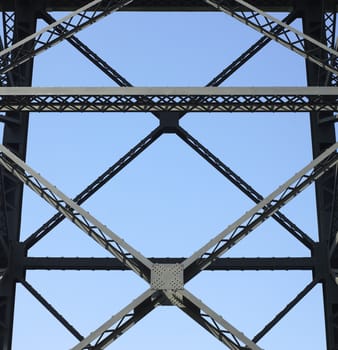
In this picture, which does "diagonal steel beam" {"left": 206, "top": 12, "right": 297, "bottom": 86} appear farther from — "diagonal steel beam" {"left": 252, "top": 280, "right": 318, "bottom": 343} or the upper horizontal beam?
"diagonal steel beam" {"left": 252, "top": 280, "right": 318, "bottom": 343}

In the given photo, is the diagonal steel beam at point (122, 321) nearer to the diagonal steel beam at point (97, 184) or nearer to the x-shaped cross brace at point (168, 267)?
the x-shaped cross brace at point (168, 267)

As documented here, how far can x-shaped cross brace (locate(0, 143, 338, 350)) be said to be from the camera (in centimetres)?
1388

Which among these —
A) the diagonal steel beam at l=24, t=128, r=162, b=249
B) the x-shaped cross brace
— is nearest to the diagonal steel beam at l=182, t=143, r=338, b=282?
the x-shaped cross brace

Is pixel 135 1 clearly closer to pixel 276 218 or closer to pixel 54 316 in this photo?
pixel 276 218

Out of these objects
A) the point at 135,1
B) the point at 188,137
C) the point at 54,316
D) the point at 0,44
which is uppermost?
the point at 135,1

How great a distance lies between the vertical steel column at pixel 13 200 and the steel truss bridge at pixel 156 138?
2 cm

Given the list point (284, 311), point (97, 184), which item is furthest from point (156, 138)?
point (284, 311)

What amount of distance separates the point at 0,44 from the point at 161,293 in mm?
7341

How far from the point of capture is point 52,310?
18.3 m

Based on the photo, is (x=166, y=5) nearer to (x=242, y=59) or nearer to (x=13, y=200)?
(x=242, y=59)

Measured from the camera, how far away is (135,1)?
2103 cm

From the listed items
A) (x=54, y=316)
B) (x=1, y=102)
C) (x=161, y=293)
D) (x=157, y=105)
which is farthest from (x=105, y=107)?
(x=54, y=316)

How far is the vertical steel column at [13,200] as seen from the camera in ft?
60.2

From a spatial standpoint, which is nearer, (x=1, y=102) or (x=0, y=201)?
(x=1, y=102)
